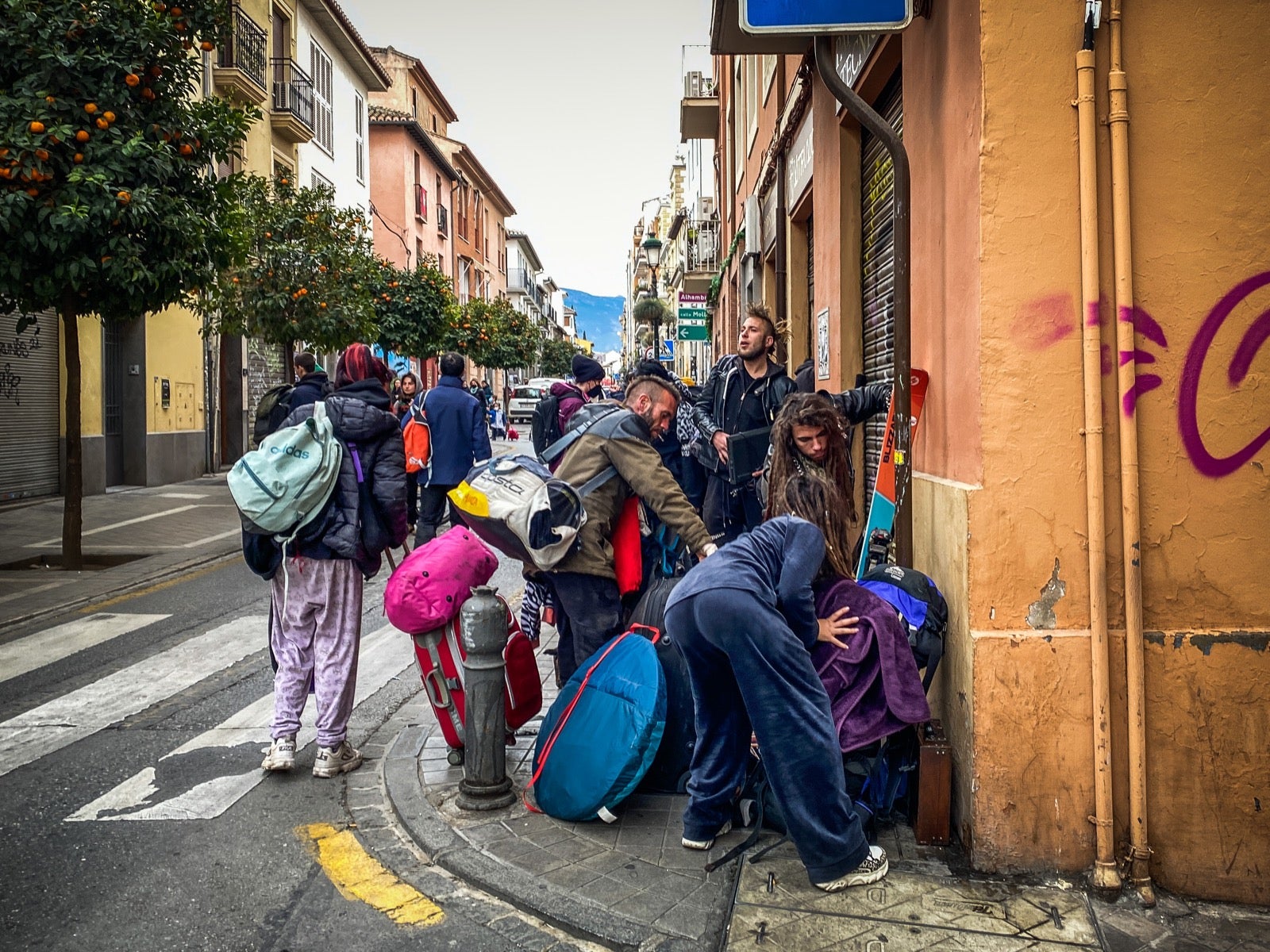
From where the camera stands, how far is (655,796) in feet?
14.2

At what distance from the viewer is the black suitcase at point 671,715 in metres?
4.31

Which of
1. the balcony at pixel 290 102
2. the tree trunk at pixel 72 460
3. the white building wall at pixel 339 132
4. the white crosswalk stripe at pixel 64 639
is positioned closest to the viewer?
the white crosswalk stripe at pixel 64 639

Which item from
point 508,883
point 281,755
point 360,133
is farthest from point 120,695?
point 360,133

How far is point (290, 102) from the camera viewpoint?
23.7 meters

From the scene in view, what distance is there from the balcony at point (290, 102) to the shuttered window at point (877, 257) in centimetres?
1953

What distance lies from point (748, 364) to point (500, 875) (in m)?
3.55

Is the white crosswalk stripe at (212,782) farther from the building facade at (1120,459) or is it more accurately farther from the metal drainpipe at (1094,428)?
the metal drainpipe at (1094,428)

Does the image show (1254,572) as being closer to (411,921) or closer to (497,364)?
(411,921)

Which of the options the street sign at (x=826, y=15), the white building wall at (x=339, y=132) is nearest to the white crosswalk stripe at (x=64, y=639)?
the street sign at (x=826, y=15)

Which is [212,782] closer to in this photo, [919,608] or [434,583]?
[434,583]

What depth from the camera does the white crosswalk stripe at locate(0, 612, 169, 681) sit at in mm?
6699

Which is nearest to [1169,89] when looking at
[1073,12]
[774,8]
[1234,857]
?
[1073,12]

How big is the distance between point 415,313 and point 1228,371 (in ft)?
78.8

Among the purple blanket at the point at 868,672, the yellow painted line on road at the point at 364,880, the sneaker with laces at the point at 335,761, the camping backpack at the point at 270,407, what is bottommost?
the yellow painted line on road at the point at 364,880
